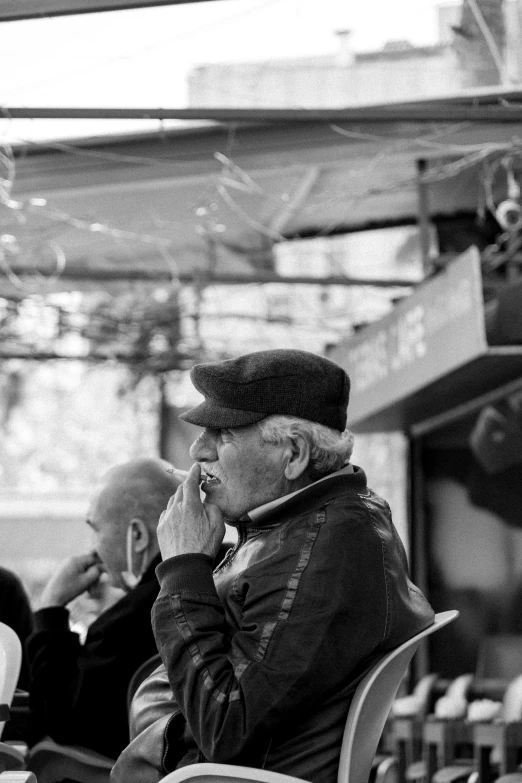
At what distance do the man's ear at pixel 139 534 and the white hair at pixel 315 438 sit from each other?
3.92 ft

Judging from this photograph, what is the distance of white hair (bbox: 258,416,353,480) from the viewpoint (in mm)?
2215

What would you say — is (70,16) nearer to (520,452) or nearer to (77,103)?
(77,103)

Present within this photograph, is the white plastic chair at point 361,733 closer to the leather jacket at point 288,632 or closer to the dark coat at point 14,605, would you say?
the leather jacket at point 288,632

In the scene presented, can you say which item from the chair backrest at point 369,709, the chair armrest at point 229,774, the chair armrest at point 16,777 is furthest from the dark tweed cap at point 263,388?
the chair armrest at point 16,777

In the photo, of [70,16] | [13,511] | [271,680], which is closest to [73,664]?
[271,680]

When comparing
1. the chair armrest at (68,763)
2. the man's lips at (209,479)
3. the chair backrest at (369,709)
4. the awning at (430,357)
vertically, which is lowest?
the chair armrest at (68,763)

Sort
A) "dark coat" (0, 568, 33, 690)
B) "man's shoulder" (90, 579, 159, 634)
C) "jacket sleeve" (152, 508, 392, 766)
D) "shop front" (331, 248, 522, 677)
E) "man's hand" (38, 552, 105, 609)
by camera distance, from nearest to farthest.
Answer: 1. "jacket sleeve" (152, 508, 392, 766)
2. "man's shoulder" (90, 579, 159, 634)
3. "man's hand" (38, 552, 105, 609)
4. "dark coat" (0, 568, 33, 690)
5. "shop front" (331, 248, 522, 677)

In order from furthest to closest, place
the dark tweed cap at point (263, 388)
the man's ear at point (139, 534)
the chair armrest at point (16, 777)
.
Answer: the man's ear at point (139, 534) < the dark tweed cap at point (263, 388) < the chair armrest at point (16, 777)

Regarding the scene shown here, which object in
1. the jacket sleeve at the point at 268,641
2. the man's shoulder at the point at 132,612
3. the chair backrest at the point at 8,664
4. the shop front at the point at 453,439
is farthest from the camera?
the shop front at the point at 453,439

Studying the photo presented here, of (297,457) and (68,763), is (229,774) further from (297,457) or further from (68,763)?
(68,763)

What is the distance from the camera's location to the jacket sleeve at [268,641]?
195cm

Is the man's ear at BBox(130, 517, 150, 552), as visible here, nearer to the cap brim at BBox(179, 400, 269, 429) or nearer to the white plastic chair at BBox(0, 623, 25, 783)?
the white plastic chair at BBox(0, 623, 25, 783)

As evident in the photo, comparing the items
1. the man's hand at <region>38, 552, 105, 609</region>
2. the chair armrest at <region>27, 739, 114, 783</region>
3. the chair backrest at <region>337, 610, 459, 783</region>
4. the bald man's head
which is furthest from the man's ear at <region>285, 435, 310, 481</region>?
the man's hand at <region>38, 552, 105, 609</region>

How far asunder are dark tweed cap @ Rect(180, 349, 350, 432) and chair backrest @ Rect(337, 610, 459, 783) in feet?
1.58
